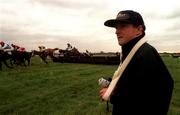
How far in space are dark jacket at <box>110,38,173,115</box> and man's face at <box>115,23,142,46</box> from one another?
0.22 metres

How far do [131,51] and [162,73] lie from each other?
1.21 ft

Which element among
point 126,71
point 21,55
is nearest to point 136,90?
point 126,71

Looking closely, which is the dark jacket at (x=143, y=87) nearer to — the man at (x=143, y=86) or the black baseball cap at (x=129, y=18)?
the man at (x=143, y=86)

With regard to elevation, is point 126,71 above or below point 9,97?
above

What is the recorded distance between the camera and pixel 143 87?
138 inches

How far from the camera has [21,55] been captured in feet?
114

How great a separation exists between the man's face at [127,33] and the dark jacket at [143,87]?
0.22 meters

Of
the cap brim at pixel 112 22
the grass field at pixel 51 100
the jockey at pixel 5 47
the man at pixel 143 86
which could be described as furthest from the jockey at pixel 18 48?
the man at pixel 143 86

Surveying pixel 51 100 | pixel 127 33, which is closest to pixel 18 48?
pixel 51 100

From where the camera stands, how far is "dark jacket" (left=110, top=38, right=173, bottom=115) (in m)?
3.50

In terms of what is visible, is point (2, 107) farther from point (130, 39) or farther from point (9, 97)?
point (130, 39)

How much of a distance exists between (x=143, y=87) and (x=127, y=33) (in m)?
0.61

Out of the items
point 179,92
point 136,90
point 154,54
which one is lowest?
point 179,92

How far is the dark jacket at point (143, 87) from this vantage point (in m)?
3.50
